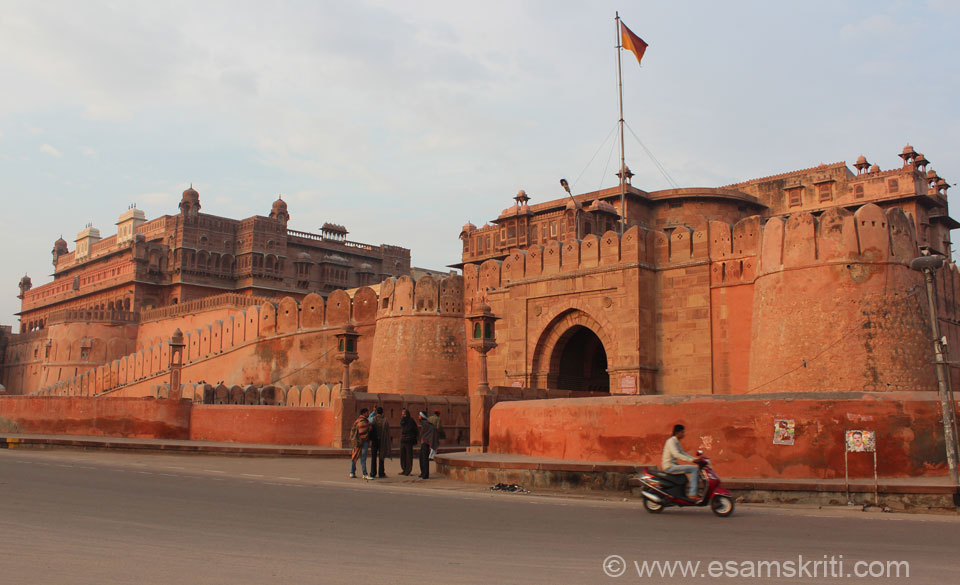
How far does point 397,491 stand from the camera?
37.4ft

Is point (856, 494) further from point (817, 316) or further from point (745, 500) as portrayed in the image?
point (817, 316)

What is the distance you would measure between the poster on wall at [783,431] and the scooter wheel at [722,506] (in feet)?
7.38

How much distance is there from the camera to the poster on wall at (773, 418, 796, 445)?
1064 cm

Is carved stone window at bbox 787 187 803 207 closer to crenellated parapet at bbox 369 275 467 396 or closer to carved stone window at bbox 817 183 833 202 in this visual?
carved stone window at bbox 817 183 833 202

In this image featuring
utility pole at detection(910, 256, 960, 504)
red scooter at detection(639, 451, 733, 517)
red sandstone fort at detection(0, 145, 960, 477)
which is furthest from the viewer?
red sandstone fort at detection(0, 145, 960, 477)

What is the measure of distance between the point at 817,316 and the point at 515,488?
7949mm

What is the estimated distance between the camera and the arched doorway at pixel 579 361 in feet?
71.8

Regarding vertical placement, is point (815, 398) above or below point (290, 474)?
above

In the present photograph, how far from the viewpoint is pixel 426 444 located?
1396 centimetres

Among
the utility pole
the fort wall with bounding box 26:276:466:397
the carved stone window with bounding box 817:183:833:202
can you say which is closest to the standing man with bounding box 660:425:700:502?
the utility pole

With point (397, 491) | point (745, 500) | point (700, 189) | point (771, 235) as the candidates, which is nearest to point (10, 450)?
point (397, 491)

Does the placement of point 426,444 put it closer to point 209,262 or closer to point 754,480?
point 754,480

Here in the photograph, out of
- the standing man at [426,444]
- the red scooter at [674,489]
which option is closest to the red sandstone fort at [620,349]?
the standing man at [426,444]

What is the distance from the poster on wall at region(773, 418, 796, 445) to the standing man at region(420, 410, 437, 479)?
5.34 meters
